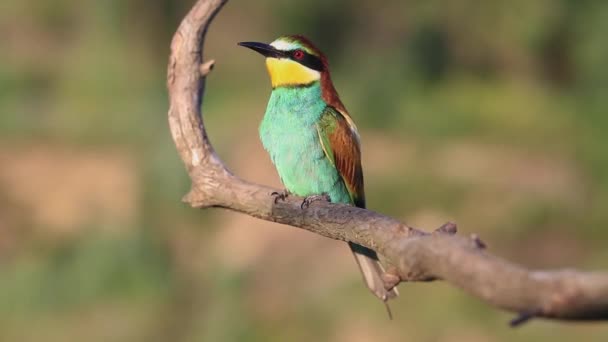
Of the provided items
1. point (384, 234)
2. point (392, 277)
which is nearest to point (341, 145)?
point (384, 234)

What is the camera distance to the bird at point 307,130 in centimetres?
278

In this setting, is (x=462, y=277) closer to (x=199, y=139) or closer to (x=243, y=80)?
(x=199, y=139)

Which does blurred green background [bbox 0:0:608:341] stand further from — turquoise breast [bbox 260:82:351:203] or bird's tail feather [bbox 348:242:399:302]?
bird's tail feather [bbox 348:242:399:302]

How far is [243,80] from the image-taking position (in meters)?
5.58

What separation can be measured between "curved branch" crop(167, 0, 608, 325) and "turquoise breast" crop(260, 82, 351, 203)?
0.29 m

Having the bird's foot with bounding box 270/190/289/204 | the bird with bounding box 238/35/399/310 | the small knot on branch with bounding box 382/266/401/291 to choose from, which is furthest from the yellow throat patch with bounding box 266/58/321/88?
the small knot on branch with bounding box 382/266/401/291

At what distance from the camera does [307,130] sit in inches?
110

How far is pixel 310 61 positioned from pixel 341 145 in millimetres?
238

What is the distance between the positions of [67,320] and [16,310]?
0.24 meters

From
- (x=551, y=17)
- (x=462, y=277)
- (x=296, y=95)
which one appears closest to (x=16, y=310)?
(x=296, y=95)

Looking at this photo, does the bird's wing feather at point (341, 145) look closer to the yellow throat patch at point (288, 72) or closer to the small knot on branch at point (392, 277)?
the yellow throat patch at point (288, 72)

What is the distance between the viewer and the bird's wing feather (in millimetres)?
2805

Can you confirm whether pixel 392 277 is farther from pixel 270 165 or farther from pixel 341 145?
pixel 270 165

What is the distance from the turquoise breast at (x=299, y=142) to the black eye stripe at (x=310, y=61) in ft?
0.15
